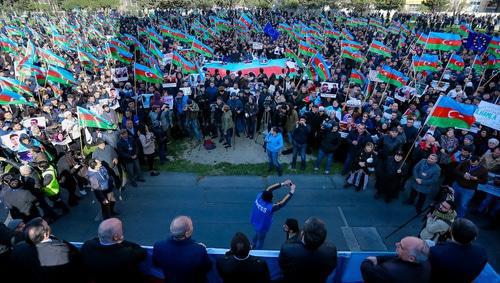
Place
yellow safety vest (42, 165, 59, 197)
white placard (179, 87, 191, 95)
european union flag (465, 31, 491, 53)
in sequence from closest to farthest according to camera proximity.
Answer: yellow safety vest (42, 165, 59, 197) < white placard (179, 87, 191, 95) < european union flag (465, 31, 491, 53)

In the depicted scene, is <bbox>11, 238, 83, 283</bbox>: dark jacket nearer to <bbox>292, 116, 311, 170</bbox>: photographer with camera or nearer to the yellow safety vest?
the yellow safety vest

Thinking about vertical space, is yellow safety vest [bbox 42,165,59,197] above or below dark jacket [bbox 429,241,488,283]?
below

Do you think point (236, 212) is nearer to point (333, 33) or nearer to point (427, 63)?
point (427, 63)

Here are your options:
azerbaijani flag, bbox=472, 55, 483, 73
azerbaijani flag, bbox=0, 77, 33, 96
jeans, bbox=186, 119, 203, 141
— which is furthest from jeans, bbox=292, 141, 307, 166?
azerbaijani flag, bbox=472, 55, 483, 73

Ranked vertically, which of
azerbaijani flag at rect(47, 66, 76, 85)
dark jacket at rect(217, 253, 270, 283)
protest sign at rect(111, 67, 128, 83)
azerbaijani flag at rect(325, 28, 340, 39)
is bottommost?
dark jacket at rect(217, 253, 270, 283)

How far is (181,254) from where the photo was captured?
3672 mm

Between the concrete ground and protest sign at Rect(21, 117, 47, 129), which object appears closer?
the concrete ground

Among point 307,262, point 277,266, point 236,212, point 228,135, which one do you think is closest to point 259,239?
point 236,212

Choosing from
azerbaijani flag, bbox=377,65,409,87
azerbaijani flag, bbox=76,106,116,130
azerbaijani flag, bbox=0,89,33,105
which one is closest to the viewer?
azerbaijani flag, bbox=76,106,116,130

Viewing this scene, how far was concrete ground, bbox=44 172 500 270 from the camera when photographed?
7.20 m

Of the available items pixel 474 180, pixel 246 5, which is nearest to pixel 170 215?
pixel 474 180

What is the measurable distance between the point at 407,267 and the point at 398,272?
0.11 metres

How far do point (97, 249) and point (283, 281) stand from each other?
7.57 ft

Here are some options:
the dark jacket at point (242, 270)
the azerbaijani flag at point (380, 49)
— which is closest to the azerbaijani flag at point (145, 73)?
the dark jacket at point (242, 270)
